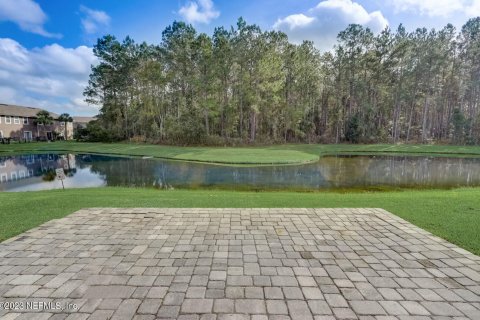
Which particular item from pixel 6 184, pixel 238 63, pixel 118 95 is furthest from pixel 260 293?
pixel 118 95

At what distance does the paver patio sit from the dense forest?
28.5 meters

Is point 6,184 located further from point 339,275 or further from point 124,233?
point 339,275

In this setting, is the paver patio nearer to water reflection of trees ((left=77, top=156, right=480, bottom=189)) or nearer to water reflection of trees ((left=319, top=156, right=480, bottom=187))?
water reflection of trees ((left=77, top=156, right=480, bottom=189))

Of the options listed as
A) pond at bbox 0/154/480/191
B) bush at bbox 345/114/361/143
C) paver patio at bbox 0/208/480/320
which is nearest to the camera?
paver patio at bbox 0/208/480/320

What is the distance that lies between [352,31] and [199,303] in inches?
1612

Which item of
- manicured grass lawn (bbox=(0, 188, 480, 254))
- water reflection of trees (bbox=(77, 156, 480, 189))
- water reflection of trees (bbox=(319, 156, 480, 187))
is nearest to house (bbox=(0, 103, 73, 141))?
water reflection of trees (bbox=(77, 156, 480, 189))

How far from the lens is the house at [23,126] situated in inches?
1640

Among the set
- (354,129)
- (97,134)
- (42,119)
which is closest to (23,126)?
(42,119)

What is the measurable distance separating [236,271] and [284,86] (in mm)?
36537

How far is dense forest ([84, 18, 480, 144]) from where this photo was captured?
107ft

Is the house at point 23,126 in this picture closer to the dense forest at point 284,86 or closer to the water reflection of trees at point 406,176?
the dense forest at point 284,86

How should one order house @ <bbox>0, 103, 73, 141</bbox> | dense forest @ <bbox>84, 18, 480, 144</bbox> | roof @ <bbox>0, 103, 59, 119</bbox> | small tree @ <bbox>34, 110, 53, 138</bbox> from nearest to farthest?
dense forest @ <bbox>84, 18, 480, 144</bbox> < house @ <bbox>0, 103, 73, 141</bbox> < roof @ <bbox>0, 103, 59, 119</bbox> < small tree @ <bbox>34, 110, 53, 138</bbox>

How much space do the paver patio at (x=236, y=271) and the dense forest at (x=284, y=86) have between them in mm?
28482

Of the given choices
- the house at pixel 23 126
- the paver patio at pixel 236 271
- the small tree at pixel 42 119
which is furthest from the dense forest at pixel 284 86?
the paver patio at pixel 236 271
